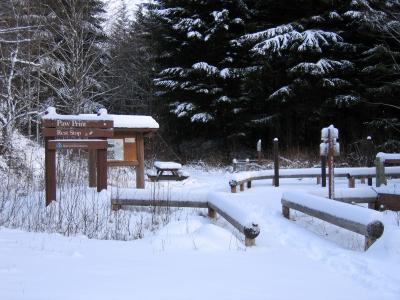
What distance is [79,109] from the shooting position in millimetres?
19359

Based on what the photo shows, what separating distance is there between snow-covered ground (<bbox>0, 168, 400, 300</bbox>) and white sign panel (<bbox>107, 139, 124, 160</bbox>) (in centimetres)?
498

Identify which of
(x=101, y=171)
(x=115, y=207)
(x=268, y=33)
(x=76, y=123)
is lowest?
(x=115, y=207)

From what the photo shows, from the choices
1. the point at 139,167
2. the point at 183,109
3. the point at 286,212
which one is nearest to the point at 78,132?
the point at 139,167

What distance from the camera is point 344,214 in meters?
6.09

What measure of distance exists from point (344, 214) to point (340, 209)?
0.16 m

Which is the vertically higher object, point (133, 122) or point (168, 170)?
point (133, 122)

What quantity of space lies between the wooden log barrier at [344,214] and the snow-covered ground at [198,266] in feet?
0.49

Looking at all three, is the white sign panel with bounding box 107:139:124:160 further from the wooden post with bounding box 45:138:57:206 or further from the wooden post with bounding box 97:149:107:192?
the wooden post with bounding box 45:138:57:206

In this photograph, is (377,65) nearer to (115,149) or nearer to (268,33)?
(268,33)

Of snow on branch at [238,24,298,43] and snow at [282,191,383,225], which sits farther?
snow on branch at [238,24,298,43]

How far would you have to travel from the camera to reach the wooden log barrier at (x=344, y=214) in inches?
216

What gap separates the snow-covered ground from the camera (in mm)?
3863

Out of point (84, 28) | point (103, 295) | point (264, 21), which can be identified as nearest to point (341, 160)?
point (264, 21)

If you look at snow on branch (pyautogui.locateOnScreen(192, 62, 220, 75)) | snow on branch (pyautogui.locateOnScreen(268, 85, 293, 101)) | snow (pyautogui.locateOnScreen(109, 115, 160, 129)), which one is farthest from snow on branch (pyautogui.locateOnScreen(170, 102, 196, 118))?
snow (pyautogui.locateOnScreen(109, 115, 160, 129))
